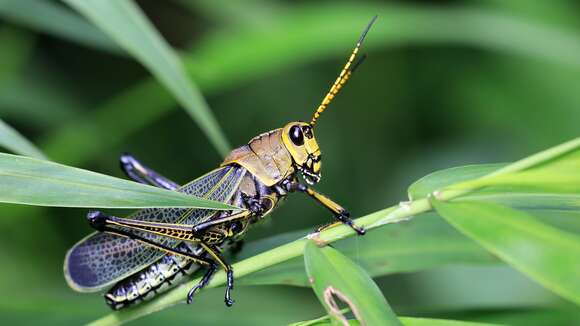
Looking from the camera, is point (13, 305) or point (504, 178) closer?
point (504, 178)

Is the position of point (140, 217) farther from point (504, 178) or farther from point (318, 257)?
point (504, 178)

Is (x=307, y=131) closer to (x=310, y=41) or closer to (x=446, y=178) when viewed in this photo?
(x=446, y=178)

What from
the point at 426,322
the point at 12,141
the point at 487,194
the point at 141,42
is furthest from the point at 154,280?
the point at 487,194

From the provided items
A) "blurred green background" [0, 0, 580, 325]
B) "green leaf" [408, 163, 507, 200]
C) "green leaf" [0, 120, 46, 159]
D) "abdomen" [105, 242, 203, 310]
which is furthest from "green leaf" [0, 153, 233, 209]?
"blurred green background" [0, 0, 580, 325]

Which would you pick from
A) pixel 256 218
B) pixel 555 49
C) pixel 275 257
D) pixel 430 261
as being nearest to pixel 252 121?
pixel 555 49

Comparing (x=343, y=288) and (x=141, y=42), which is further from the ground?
(x=141, y=42)

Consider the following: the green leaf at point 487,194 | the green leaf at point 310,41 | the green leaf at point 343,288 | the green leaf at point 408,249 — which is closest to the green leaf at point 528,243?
the green leaf at point 487,194

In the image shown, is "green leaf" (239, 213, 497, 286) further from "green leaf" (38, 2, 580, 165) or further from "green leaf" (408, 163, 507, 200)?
"green leaf" (38, 2, 580, 165)

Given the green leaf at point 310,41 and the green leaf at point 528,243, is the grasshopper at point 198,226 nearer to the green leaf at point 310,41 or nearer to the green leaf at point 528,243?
the green leaf at point 528,243
